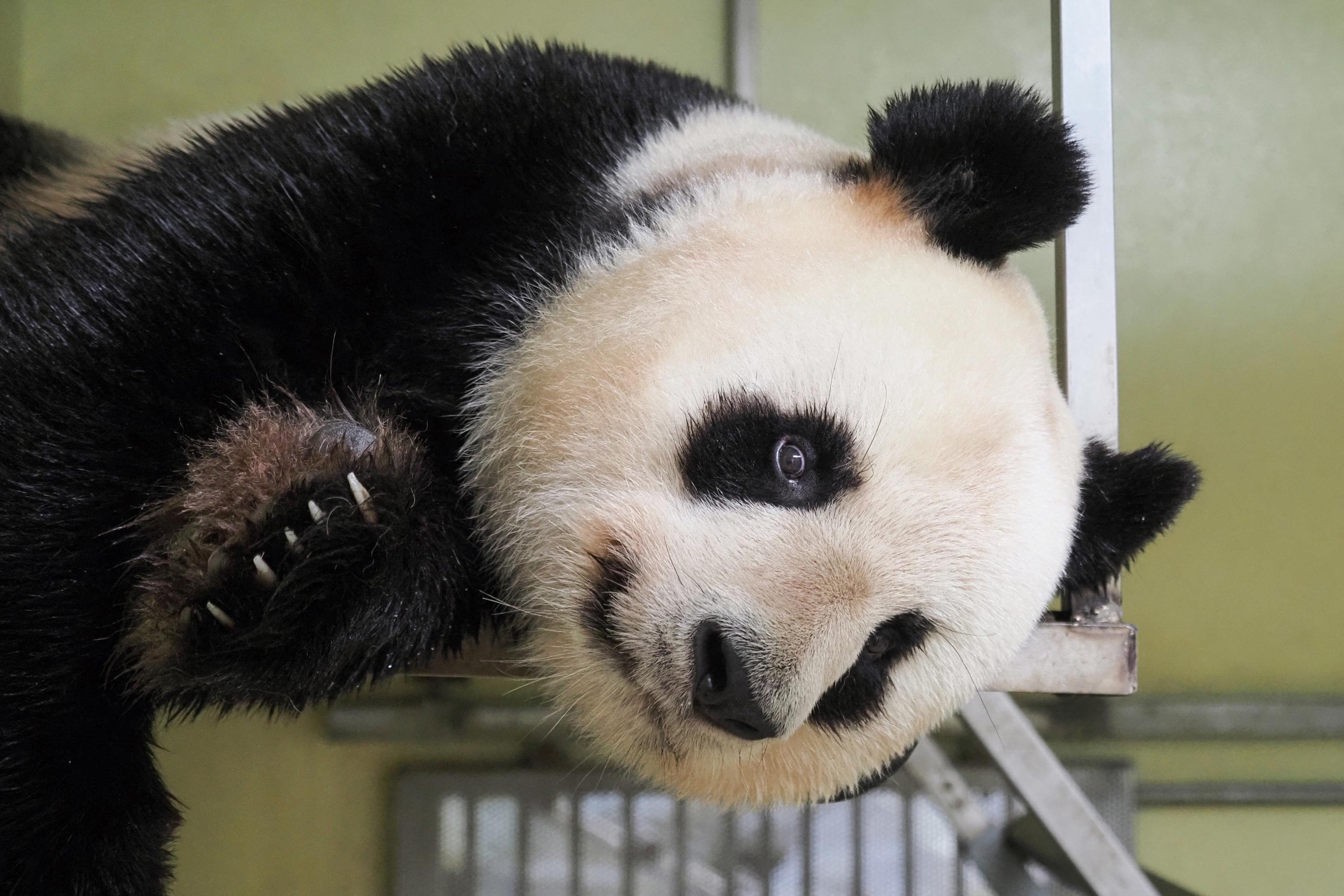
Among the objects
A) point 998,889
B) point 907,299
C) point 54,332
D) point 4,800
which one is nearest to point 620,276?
point 907,299

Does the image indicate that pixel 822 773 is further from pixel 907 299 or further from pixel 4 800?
pixel 4 800

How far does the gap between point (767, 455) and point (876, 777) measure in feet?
1.35

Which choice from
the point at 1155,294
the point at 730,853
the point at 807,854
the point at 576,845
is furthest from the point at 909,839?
the point at 1155,294

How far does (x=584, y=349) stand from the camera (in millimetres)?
957

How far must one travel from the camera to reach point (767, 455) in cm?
85

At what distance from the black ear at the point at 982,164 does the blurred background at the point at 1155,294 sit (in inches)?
52.2

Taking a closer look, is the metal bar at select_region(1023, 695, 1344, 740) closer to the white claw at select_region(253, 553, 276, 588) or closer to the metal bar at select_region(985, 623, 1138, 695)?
the metal bar at select_region(985, 623, 1138, 695)

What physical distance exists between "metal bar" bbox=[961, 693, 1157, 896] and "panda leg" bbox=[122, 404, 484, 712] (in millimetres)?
768

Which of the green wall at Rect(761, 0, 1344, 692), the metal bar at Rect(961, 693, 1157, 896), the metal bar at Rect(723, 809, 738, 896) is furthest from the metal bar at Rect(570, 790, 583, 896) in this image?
the green wall at Rect(761, 0, 1344, 692)

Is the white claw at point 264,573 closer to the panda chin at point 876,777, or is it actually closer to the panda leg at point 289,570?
the panda leg at point 289,570

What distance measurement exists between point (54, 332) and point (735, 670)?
671 mm

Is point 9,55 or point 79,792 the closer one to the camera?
point 79,792

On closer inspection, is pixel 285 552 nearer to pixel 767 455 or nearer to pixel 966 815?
pixel 767 455

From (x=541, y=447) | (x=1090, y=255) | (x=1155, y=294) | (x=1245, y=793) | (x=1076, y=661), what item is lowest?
(x=1245, y=793)
